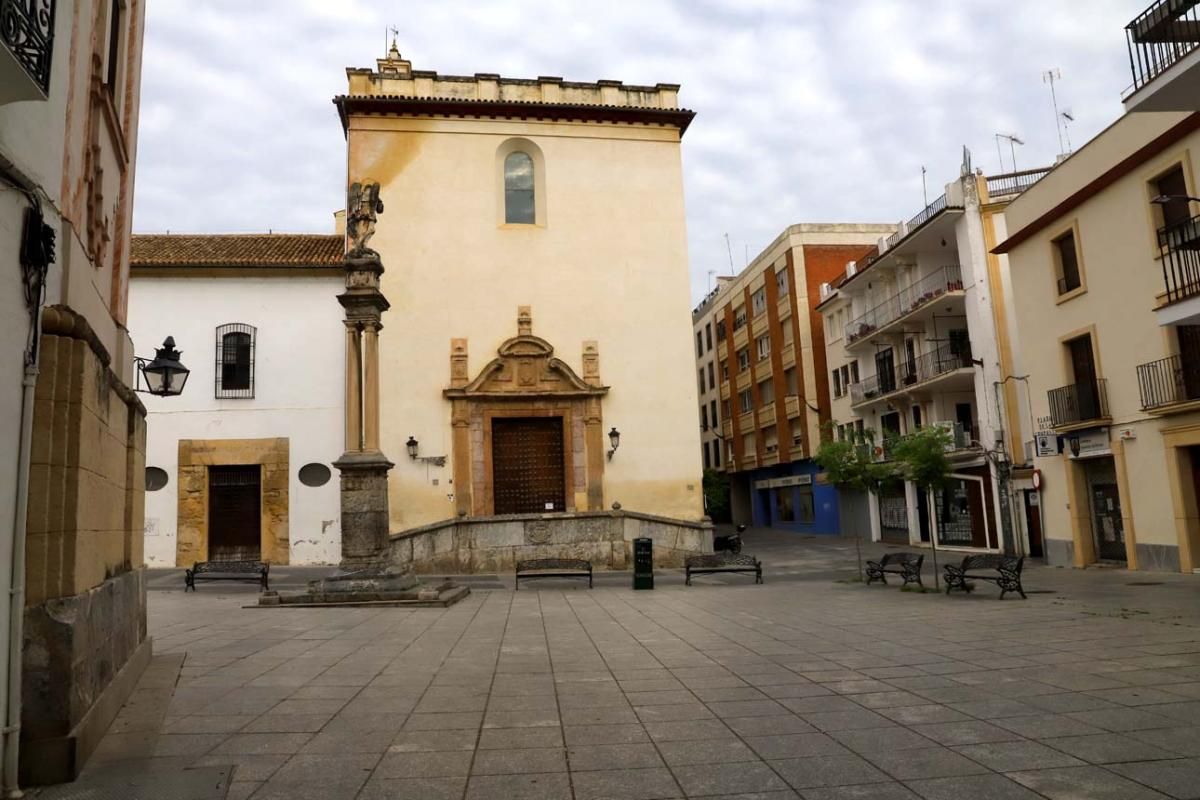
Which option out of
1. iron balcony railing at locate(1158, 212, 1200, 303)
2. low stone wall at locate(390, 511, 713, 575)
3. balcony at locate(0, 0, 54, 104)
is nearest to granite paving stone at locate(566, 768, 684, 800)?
balcony at locate(0, 0, 54, 104)

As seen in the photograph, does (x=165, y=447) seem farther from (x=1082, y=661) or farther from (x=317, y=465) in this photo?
(x=1082, y=661)

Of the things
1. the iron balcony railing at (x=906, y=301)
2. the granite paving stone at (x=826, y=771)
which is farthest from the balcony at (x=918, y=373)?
the granite paving stone at (x=826, y=771)

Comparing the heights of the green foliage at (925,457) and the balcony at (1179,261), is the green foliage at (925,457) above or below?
below

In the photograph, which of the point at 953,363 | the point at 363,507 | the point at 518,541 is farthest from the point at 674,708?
the point at 953,363

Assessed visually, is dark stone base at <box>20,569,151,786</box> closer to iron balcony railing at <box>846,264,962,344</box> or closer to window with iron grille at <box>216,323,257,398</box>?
window with iron grille at <box>216,323,257,398</box>

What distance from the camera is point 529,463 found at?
78.8 feet

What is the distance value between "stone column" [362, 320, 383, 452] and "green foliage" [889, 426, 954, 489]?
32.2ft

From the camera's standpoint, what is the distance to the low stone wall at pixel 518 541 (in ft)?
65.5

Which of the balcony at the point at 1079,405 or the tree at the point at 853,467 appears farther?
the balcony at the point at 1079,405

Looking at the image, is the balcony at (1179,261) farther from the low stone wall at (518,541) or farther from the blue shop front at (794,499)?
the blue shop front at (794,499)

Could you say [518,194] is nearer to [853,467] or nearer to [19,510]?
[853,467]

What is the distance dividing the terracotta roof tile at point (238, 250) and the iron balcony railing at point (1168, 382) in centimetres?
1966

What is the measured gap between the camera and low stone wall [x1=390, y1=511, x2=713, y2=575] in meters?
20.0

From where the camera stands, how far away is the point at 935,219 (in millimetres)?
26734
